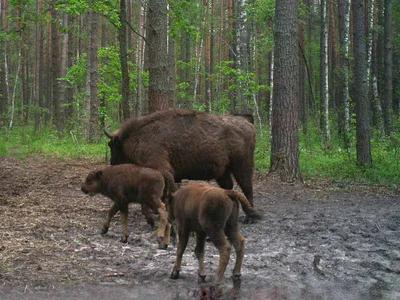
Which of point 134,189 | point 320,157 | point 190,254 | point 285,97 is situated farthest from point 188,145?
point 320,157

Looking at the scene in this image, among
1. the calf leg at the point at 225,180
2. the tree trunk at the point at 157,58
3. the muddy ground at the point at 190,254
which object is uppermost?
the tree trunk at the point at 157,58

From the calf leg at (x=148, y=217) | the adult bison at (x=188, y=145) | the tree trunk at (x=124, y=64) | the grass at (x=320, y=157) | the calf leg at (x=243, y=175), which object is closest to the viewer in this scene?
the calf leg at (x=148, y=217)

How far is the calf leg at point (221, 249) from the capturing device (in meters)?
4.96

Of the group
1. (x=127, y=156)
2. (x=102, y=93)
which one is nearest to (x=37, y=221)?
(x=127, y=156)

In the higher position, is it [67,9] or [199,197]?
[67,9]

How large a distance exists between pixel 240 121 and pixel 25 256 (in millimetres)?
4552

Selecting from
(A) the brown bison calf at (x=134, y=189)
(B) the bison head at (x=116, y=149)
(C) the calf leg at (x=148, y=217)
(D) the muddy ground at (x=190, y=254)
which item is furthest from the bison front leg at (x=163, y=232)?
(B) the bison head at (x=116, y=149)

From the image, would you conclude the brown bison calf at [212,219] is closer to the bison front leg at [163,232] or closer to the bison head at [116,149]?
the bison front leg at [163,232]

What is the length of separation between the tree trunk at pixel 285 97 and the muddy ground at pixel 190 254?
77.3 inches

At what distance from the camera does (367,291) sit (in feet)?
17.1

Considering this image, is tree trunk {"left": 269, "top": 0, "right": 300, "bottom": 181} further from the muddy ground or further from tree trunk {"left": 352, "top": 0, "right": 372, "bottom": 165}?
tree trunk {"left": 352, "top": 0, "right": 372, "bottom": 165}

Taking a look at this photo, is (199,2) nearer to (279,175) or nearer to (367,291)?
(279,175)

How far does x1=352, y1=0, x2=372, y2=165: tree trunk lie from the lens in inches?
582

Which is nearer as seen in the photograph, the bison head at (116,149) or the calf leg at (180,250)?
the calf leg at (180,250)
